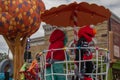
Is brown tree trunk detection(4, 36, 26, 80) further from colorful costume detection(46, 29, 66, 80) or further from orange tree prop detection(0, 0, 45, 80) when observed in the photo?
colorful costume detection(46, 29, 66, 80)

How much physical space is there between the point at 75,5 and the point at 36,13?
267 inches

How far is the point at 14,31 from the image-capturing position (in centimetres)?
1147

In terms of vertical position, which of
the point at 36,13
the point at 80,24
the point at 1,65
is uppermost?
the point at 36,13

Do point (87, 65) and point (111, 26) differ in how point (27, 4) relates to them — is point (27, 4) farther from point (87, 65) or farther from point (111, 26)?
point (111, 26)

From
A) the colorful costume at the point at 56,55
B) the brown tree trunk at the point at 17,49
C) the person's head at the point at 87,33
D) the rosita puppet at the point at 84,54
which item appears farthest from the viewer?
the brown tree trunk at the point at 17,49

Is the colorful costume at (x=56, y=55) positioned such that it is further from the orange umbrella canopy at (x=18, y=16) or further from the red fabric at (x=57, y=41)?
the orange umbrella canopy at (x=18, y=16)

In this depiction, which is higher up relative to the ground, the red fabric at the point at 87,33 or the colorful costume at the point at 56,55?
the red fabric at the point at 87,33

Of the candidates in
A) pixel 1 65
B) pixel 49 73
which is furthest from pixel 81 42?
pixel 1 65

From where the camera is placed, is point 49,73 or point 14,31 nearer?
point 49,73

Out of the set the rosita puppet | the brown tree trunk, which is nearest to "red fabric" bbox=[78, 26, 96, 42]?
the rosita puppet

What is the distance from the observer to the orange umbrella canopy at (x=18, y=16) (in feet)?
36.6

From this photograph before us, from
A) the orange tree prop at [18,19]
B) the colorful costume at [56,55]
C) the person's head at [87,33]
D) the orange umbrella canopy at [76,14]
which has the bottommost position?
the colorful costume at [56,55]

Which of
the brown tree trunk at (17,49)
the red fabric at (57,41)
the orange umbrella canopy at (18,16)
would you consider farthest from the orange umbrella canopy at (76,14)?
the brown tree trunk at (17,49)

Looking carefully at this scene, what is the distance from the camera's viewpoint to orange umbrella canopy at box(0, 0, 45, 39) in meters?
11.2
